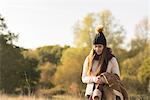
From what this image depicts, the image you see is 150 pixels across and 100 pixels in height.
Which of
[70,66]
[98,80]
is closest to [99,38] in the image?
[98,80]

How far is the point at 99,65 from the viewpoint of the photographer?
13.1 ft

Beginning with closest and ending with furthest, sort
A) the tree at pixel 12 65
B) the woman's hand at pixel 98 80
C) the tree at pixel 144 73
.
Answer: the woman's hand at pixel 98 80, the tree at pixel 12 65, the tree at pixel 144 73

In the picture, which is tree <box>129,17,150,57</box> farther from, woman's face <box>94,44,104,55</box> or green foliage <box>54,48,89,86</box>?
woman's face <box>94,44,104,55</box>

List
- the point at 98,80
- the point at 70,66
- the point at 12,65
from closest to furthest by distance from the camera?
the point at 98,80 → the point at 12,65 → the point at 70,66

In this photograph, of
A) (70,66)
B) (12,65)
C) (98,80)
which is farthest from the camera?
(70,66)

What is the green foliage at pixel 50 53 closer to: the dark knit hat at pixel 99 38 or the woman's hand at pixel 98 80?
the dark knit hat at pixel 99 38

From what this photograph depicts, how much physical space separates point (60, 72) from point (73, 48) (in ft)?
7.28

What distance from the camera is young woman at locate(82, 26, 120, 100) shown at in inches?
156

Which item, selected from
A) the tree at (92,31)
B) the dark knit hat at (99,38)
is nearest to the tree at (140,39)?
the tree at (92,31)

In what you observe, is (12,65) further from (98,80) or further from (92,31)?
(98,80)

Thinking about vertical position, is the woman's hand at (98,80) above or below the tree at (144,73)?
above

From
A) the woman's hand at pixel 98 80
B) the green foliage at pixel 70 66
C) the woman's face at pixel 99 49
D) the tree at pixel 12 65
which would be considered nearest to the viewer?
the woman's hand at pixel 98 80

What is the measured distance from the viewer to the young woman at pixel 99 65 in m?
3.97

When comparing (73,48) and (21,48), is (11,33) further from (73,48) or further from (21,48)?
(73,48)
